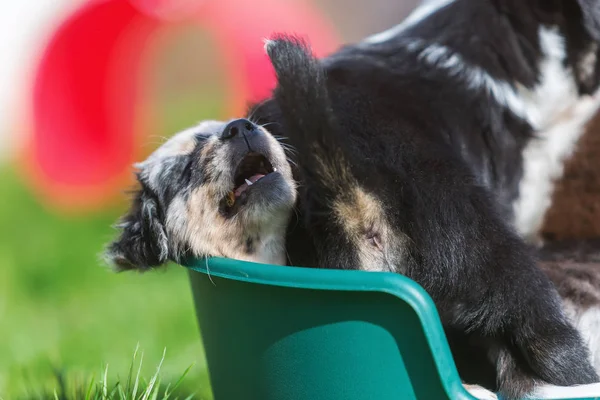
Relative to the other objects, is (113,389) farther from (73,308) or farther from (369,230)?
(73,308)

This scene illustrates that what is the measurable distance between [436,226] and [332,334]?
43 centimetres

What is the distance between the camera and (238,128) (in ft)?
6.79

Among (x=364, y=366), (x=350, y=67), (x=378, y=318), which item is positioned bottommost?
(x=364, y=366)

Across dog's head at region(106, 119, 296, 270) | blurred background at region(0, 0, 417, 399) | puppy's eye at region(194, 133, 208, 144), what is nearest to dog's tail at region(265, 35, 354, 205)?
dog's head at region(106, 119, 296, 270)

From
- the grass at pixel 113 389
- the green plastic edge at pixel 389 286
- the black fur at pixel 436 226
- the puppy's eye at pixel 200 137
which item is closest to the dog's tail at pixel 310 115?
the black fur at pixel 436 226

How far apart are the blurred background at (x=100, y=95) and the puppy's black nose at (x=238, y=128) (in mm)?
1996

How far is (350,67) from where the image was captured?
92.5 inches

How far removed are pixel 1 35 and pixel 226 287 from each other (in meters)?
3.35

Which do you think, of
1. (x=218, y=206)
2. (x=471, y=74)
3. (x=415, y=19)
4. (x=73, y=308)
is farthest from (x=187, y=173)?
(x=73, y=308)

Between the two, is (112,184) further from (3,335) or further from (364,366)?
(364,366)

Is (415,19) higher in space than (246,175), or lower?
higher

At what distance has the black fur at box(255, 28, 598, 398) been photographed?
1.75m

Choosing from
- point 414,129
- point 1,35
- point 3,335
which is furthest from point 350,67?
point 1,35

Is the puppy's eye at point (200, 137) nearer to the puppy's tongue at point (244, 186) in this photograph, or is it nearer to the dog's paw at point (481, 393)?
the puppy's tongue at point (244, 186)
